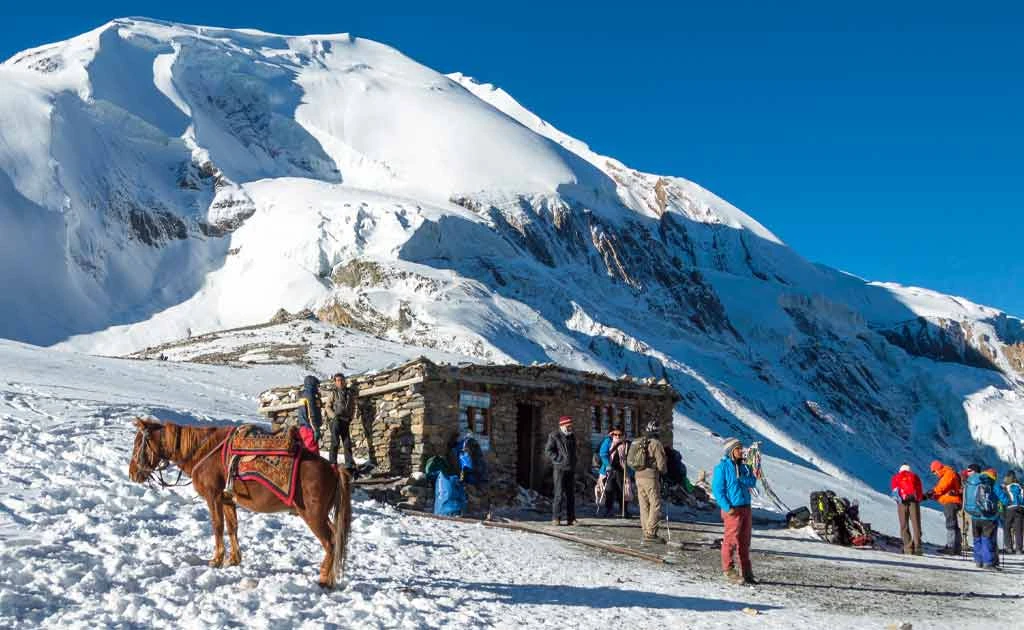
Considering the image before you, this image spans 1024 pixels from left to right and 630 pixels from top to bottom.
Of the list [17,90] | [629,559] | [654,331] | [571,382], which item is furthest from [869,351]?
[629,559]

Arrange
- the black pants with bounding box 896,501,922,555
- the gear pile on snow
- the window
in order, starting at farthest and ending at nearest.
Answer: the window → the gear pile on snow → the black pants with bounding box 896,501,922,555

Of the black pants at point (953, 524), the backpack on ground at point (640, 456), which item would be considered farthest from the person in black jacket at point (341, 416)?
the black pants at point (953, 524)

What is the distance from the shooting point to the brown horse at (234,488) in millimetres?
9617

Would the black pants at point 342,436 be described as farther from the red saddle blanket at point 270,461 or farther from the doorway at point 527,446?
the red saddle blanket at point 270,461

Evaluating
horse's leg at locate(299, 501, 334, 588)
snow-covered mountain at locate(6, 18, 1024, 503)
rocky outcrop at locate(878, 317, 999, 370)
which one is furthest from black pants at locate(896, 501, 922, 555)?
rocky outcrop at locate(878, 317, 999, 370)

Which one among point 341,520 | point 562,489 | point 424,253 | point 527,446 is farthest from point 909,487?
point 424,253

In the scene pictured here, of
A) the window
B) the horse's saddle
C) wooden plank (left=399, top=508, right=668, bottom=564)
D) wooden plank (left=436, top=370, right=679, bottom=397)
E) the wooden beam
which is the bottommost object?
wooden plank (left=399, top=508, right=668, bottom=564)

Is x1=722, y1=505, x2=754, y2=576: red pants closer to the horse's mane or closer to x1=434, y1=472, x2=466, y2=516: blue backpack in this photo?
the horse's mane

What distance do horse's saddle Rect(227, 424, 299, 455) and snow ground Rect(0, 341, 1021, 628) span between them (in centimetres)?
120

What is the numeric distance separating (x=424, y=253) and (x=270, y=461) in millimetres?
69539

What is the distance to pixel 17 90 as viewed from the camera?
290ft

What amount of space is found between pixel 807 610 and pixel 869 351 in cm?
11638

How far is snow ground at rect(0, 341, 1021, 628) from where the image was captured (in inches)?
343

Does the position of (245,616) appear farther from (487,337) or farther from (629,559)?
(487,337)
